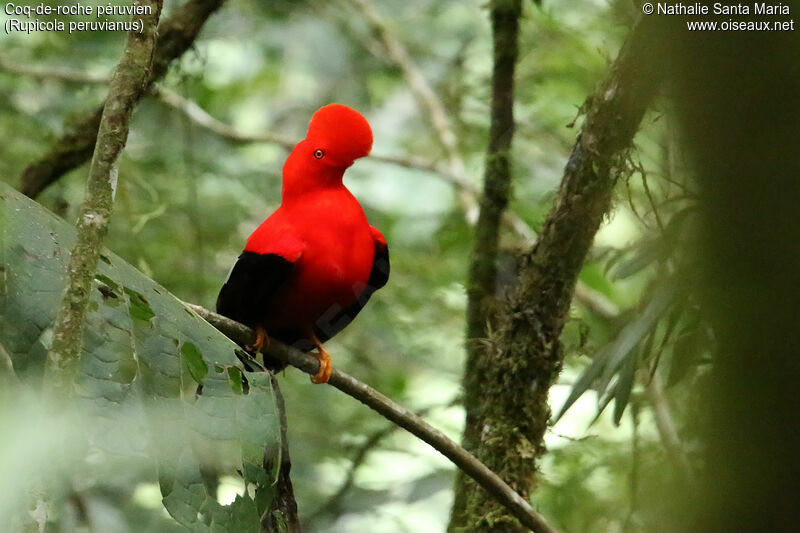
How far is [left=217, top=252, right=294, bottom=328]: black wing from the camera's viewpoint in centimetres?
246

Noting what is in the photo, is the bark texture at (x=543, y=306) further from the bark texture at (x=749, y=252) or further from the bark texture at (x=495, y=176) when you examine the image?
the bark texture at (x=749, y=252)

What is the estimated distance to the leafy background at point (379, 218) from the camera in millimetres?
3812

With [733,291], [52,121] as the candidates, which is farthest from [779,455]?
[52,121]

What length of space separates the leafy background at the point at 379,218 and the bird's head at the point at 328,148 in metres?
0.90

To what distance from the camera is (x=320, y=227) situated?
8.16ft

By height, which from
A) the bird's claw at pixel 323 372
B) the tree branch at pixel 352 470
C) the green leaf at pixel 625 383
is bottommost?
the bird's claw at pixel 323 372

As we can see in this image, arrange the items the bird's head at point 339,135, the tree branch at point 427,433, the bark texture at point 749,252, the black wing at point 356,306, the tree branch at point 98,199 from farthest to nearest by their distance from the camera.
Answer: the black wing at point 356,306 → the bird's head at point 339,135 → the tree branch at point 427,433 → the tree branch at point 98,199 → the bark texture at point 749,252

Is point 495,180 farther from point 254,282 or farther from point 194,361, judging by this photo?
point 194,361

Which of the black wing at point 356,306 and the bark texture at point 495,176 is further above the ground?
the bark texture at point 495,176

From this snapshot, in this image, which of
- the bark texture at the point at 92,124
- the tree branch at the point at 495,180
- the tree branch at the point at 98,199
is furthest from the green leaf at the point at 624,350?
the bark texture at the point at 92,124

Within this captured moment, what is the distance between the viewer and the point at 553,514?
3.86 meters

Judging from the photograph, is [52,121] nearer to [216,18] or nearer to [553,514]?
→ [216,18]

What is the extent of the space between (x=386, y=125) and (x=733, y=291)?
590 centimetres

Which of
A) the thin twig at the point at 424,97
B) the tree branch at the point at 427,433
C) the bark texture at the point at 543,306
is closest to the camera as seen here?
the tree branch at the point at 427,433
